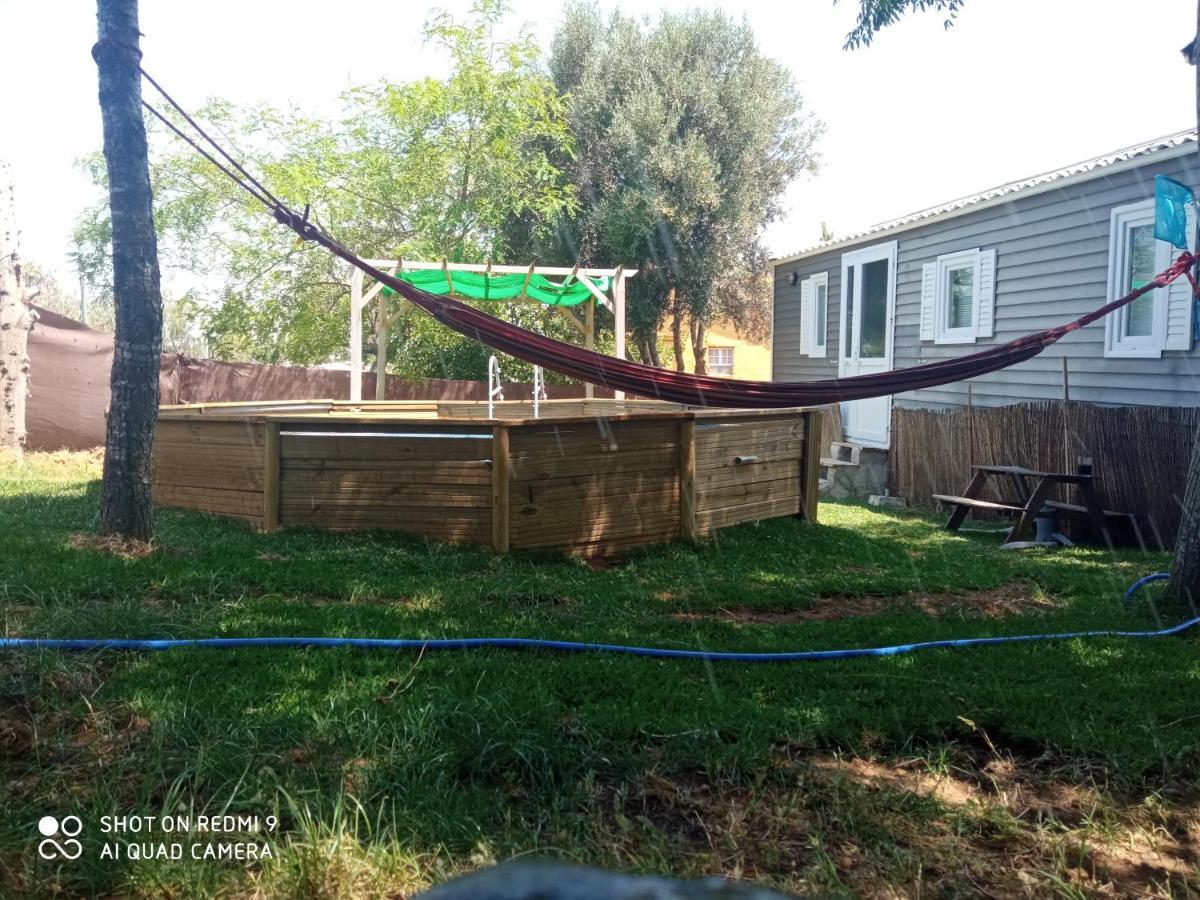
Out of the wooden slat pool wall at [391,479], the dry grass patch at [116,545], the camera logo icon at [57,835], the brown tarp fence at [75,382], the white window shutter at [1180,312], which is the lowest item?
the camera logo icon at [57,835]

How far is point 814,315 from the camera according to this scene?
47.5 ft

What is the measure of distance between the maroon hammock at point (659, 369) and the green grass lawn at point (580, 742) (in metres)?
1.72

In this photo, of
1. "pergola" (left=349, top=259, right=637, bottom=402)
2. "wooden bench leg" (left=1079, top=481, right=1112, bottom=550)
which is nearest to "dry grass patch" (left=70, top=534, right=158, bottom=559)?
"pergola" (left=349, top=259, right=637, bottom=402)

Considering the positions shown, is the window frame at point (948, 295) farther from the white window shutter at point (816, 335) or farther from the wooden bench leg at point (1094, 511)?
the wooden bench leg at point (1094, 511)

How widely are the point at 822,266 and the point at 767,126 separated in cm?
842

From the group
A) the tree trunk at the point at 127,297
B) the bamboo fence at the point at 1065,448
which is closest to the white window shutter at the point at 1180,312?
the bamboo fence at the point at 1065,448

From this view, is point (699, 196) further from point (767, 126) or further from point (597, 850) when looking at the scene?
point (597, 850)

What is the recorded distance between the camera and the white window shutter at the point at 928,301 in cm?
1149

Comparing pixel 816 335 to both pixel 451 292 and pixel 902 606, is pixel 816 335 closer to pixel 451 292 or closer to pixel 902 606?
pixel 451 292

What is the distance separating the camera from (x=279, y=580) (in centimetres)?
482

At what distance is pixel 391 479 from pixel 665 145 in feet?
51.6

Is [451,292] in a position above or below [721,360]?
below

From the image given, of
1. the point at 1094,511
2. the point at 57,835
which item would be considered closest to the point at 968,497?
the point at 1094,511

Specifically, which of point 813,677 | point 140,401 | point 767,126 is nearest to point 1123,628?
point 813,677
